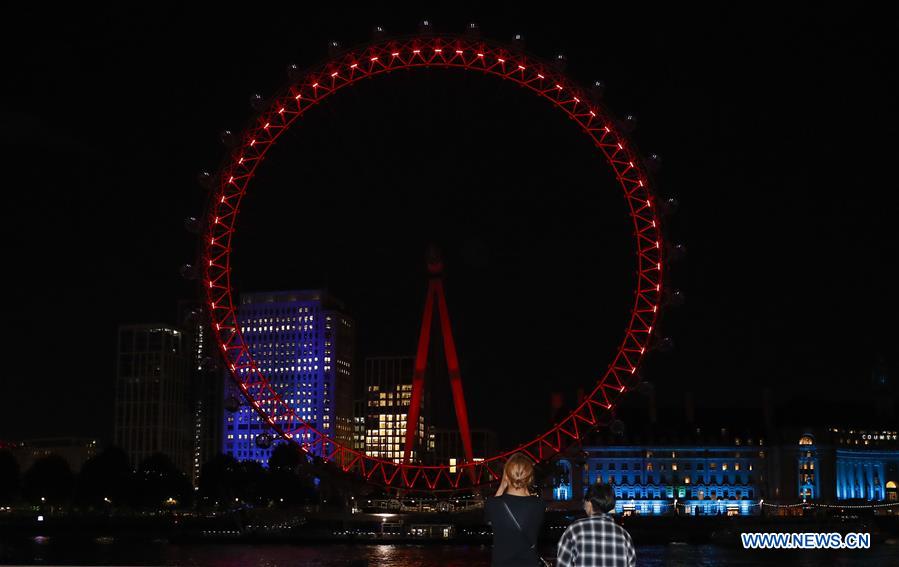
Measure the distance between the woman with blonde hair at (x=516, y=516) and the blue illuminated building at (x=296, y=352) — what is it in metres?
168

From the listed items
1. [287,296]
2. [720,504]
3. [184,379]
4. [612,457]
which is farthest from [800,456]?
[184,379]

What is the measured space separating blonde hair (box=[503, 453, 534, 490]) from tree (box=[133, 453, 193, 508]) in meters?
94.1

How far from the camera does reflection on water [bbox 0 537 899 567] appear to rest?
5181 cm

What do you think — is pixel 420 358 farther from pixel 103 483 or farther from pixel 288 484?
pixel 288 484

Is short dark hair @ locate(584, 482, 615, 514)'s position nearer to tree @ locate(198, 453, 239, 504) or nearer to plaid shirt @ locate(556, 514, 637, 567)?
plaid shirt @ locate(556, 514, 637, 567)

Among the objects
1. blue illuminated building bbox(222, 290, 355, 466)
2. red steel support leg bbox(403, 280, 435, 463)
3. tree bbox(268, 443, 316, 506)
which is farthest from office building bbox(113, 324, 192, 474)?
red steel support leg bbox(403, 280, 435, 463)

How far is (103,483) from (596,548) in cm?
9402

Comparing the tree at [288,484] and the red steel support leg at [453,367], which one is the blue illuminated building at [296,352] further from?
the red steel support leg at [453,367]

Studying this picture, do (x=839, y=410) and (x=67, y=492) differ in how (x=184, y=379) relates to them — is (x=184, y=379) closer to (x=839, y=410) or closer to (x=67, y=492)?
(x=67, y=492)

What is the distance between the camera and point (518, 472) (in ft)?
26.2

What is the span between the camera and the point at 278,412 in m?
52.1

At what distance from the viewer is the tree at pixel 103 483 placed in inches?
3760

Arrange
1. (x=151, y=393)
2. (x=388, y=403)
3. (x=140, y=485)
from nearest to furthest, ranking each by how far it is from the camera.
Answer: (x=140, y=485), (x=151, y=393), (x=388, y=403)

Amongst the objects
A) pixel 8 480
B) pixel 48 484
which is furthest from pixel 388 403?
pixel 8 480
